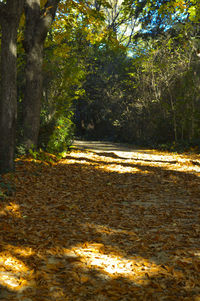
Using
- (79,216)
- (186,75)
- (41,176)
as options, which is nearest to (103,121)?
(186,75)

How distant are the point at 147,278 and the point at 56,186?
4256 millimetres

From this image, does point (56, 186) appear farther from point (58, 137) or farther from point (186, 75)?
point (186, 75)

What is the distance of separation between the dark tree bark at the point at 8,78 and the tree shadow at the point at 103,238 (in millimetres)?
665

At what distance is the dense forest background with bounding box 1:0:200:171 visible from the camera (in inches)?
420

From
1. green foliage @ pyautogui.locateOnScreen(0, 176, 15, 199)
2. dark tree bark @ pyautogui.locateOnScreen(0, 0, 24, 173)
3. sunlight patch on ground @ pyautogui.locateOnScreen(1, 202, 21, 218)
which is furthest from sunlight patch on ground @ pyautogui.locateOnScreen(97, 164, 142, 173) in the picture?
sunlight patch on ground @ pyautogui.locateOnScreen(1, 202, 21, 218)

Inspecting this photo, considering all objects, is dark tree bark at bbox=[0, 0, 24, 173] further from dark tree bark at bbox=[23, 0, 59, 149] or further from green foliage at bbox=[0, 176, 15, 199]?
dark tree bark at bbox=[23, 0, 59, 149]

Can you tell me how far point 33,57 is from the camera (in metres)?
9.29

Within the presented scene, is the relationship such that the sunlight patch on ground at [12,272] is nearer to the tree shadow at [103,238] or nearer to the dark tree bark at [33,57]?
the tree shadow at [103,238]

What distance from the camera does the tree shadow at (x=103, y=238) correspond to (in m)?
2.65

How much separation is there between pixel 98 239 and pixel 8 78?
4729 millimetres

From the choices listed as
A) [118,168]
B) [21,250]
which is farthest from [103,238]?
[118,168]

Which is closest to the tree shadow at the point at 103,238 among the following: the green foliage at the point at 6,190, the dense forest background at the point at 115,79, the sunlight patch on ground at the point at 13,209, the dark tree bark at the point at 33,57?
the sunlight patch on ground at the point at 13,209

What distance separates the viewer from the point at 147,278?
2.81 m

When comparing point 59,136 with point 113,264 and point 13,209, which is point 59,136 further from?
point 113,264
